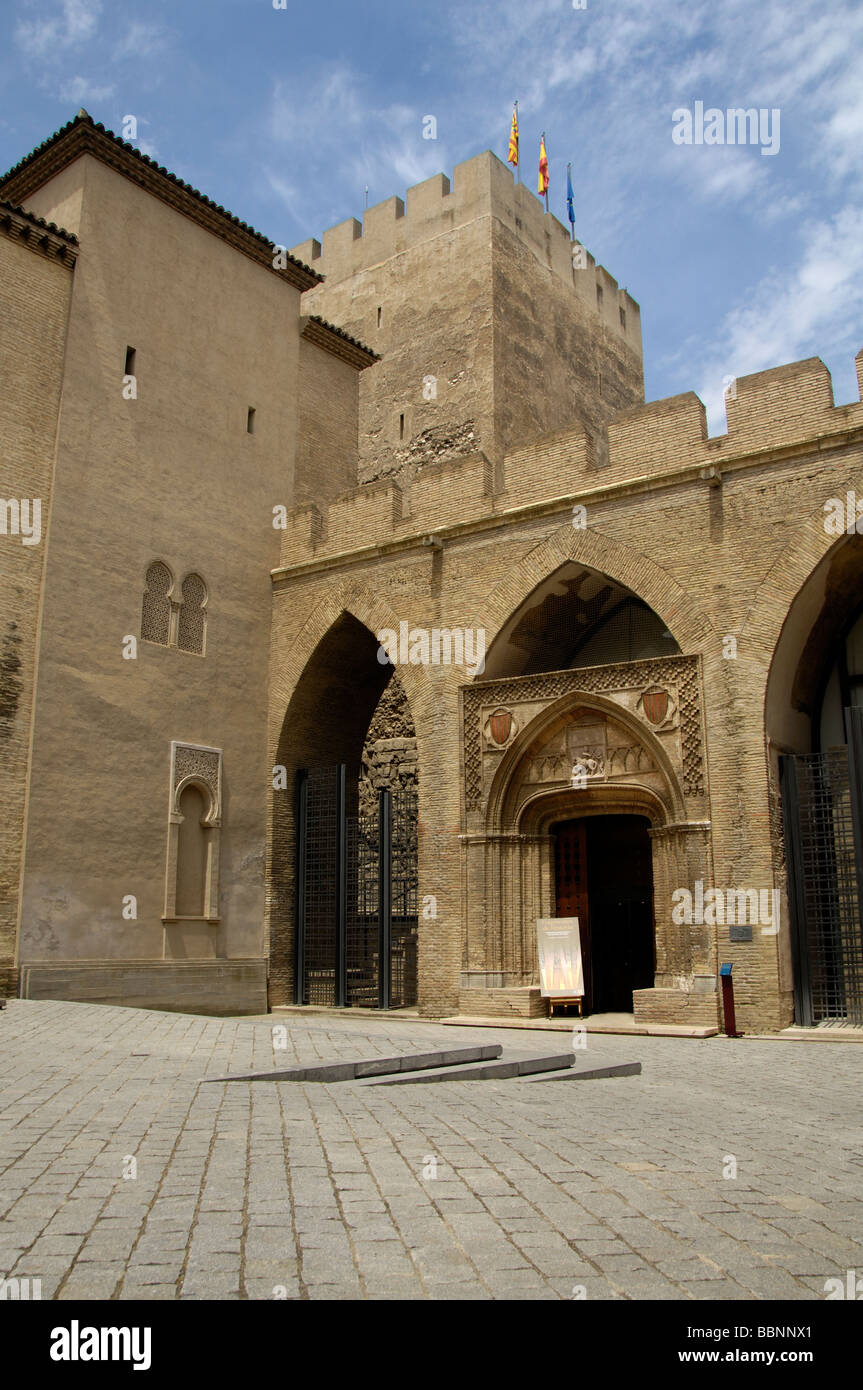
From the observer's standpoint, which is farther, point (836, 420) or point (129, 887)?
point (129, 887)

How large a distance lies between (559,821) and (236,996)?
518cm

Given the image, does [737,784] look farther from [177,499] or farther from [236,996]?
[177,499]

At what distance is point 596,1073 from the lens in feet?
26.6

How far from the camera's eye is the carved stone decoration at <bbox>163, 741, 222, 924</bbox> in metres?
14.7

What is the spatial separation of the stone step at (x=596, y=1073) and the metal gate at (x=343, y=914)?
23.3ft

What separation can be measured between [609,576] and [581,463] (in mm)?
1687

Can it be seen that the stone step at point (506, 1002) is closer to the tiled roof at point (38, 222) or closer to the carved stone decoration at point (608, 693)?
the carved stone decoration at point (608, 693)

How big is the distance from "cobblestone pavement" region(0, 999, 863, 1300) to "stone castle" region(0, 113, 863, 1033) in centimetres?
518

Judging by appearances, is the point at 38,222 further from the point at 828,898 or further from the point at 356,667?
the point at 828,898

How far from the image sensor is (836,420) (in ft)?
40.4

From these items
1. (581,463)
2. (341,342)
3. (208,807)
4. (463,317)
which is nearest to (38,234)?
(341,342)

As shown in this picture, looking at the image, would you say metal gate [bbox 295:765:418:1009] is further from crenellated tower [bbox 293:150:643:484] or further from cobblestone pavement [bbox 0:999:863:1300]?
crenellated tower [bbox 293:150:643:484]
